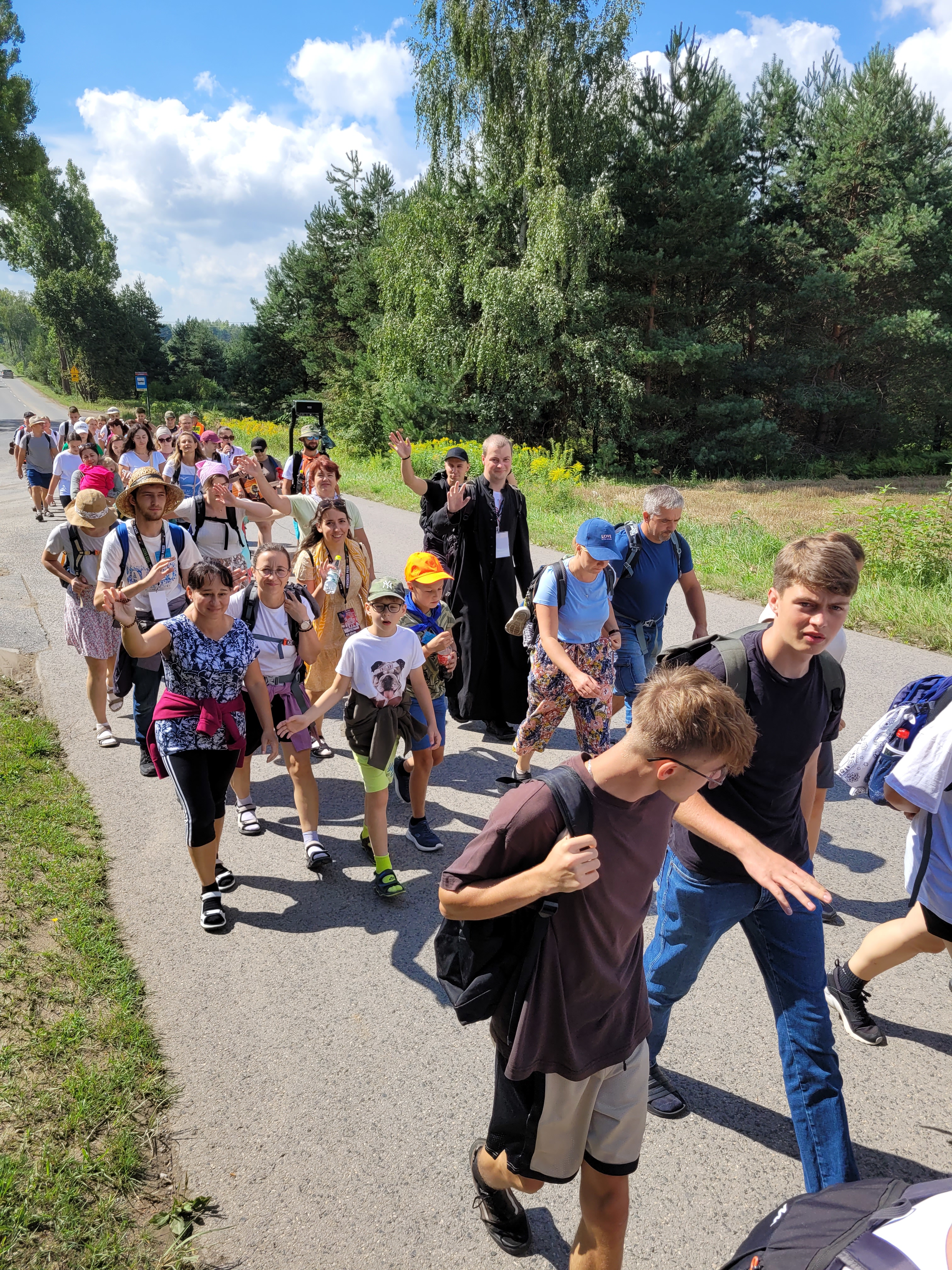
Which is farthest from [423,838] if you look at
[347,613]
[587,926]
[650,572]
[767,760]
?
[587,926]

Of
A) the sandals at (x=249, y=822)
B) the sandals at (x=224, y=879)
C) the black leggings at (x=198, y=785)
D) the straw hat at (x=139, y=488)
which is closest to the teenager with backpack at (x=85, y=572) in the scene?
the straw hat at (x=139, y=488)

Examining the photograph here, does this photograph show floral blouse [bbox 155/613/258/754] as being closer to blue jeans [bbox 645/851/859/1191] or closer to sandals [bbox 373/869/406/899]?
sandals [bbox 373/869/406/899]

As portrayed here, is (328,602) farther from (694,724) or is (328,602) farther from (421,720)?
(694,724)

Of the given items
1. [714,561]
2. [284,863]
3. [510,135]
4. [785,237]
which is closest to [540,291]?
[510,135]

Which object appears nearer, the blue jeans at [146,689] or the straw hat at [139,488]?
the straw hat at [139,488]

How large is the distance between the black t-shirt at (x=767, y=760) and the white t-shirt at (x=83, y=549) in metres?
5.28

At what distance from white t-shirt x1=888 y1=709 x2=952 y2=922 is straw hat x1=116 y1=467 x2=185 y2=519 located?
179 inches

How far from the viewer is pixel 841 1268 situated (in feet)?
4.27

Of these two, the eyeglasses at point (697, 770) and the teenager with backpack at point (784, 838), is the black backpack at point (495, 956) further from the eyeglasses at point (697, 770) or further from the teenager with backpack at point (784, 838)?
the teenager with backpack at point (784, 838)

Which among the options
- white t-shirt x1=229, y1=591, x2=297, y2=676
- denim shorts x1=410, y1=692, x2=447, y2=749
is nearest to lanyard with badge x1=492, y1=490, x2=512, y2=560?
denim shorts x1=410, y1=692, x2=447, y2=749

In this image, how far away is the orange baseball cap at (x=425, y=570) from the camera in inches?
→ 184

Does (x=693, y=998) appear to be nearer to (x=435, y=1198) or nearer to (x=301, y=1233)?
(x=435, y=1198)

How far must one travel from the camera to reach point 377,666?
4301mm

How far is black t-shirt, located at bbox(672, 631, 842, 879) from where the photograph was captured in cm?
254
